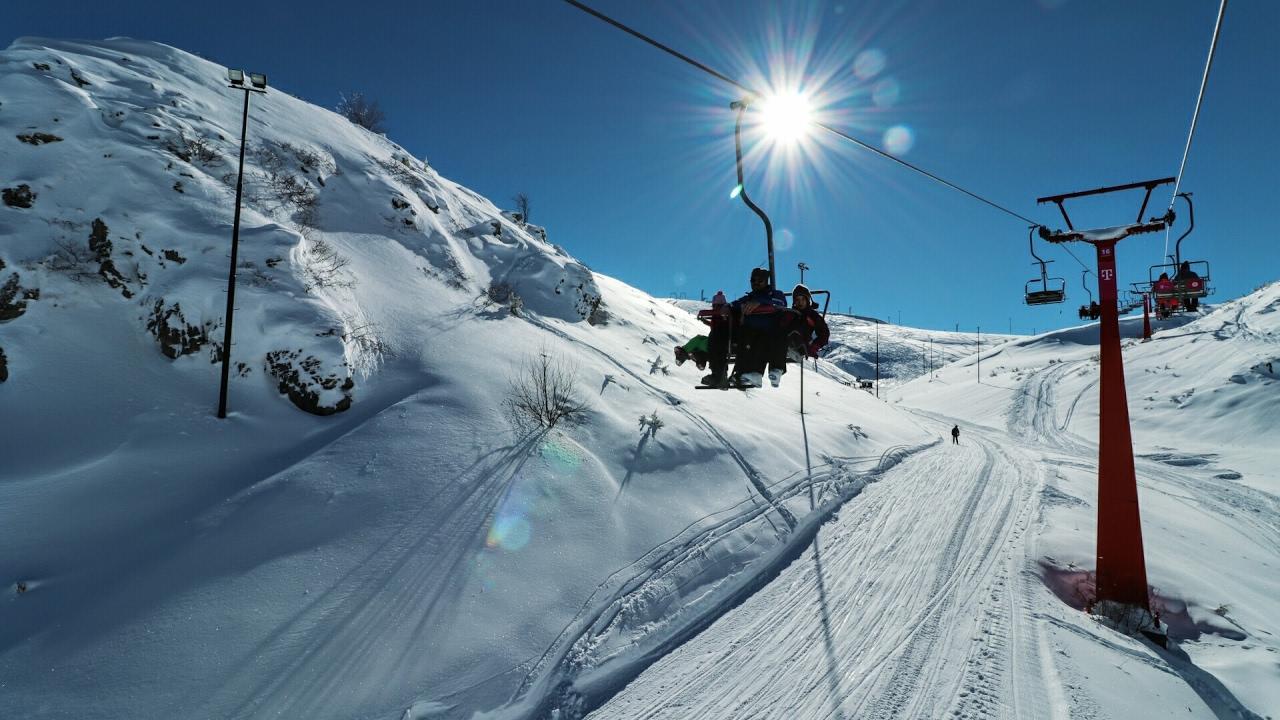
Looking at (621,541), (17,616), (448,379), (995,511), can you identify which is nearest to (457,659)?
(621,541)

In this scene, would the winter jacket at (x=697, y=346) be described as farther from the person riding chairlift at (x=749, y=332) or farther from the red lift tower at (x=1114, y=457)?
the red lift tower at (x=1114, y=457)

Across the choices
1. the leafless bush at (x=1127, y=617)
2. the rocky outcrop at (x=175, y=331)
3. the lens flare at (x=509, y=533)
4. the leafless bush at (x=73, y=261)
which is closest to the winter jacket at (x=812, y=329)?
the lens flare at (x=509, y=533)

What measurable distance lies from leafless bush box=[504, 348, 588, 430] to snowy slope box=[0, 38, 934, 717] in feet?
1.28

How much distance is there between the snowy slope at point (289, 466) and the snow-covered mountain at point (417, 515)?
0.16ft

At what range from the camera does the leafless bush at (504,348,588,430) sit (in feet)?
34.9

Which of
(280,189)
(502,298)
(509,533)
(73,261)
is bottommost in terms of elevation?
(509,533)

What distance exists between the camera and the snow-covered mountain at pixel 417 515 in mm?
5398

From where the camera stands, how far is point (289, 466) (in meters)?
7.83

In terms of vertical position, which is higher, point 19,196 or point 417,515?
point 19,196

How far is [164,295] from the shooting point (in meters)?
9.70

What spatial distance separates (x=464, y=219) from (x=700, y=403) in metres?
15.6

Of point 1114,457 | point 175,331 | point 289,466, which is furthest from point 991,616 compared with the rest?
point 175,331

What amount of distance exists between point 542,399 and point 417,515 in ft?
13.9

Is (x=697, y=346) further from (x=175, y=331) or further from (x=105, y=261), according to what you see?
(x=105, y=261)
